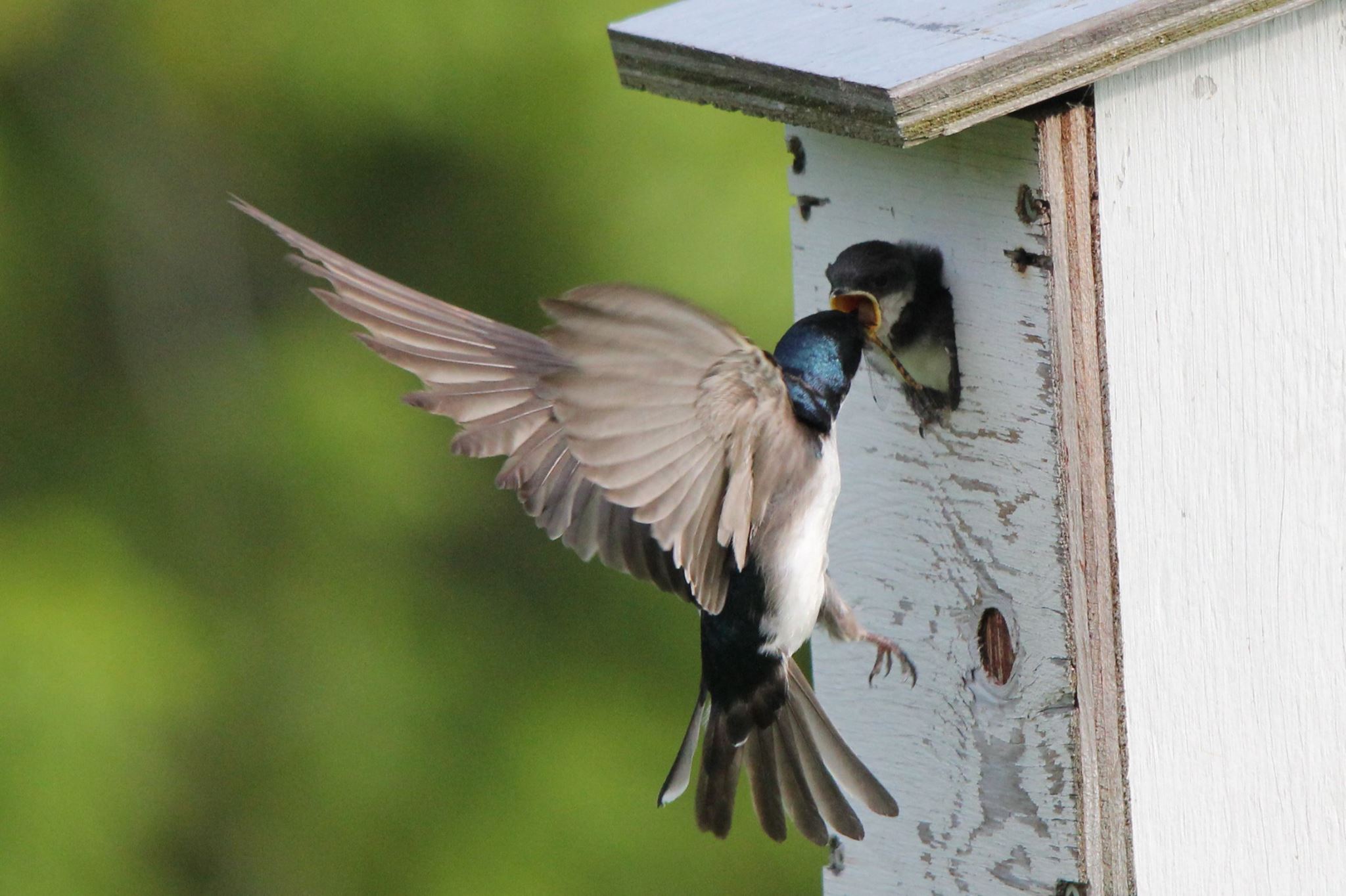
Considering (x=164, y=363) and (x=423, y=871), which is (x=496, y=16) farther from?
(x=423, y=871)

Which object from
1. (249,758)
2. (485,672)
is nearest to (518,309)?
(485,672)

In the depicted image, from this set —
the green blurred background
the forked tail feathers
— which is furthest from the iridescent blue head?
the green blurred background

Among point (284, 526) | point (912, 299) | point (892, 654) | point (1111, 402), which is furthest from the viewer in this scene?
point (284, 526)

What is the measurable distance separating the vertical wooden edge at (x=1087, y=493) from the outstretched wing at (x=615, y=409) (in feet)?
0.82

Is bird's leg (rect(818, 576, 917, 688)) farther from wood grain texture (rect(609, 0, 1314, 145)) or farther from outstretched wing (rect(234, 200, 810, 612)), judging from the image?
wood grain texture (rect(609, 0, 1314, 145))

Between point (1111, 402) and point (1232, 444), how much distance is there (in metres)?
0.16

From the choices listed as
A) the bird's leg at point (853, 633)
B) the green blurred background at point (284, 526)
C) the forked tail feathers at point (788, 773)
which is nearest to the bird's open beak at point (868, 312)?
the bird's leg at point (853, 633)

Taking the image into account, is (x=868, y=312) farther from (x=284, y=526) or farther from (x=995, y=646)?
(x=284, y=526)

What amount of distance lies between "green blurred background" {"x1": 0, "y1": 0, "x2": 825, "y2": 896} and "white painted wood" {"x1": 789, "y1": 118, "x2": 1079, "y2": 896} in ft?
7.10

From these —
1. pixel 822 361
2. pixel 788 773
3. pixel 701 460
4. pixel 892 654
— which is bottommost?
pixel 788 773

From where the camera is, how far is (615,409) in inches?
56.6

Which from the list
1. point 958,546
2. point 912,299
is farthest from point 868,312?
point 958,546

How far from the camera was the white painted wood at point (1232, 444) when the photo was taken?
5.21ft

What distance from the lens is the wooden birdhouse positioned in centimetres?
154
